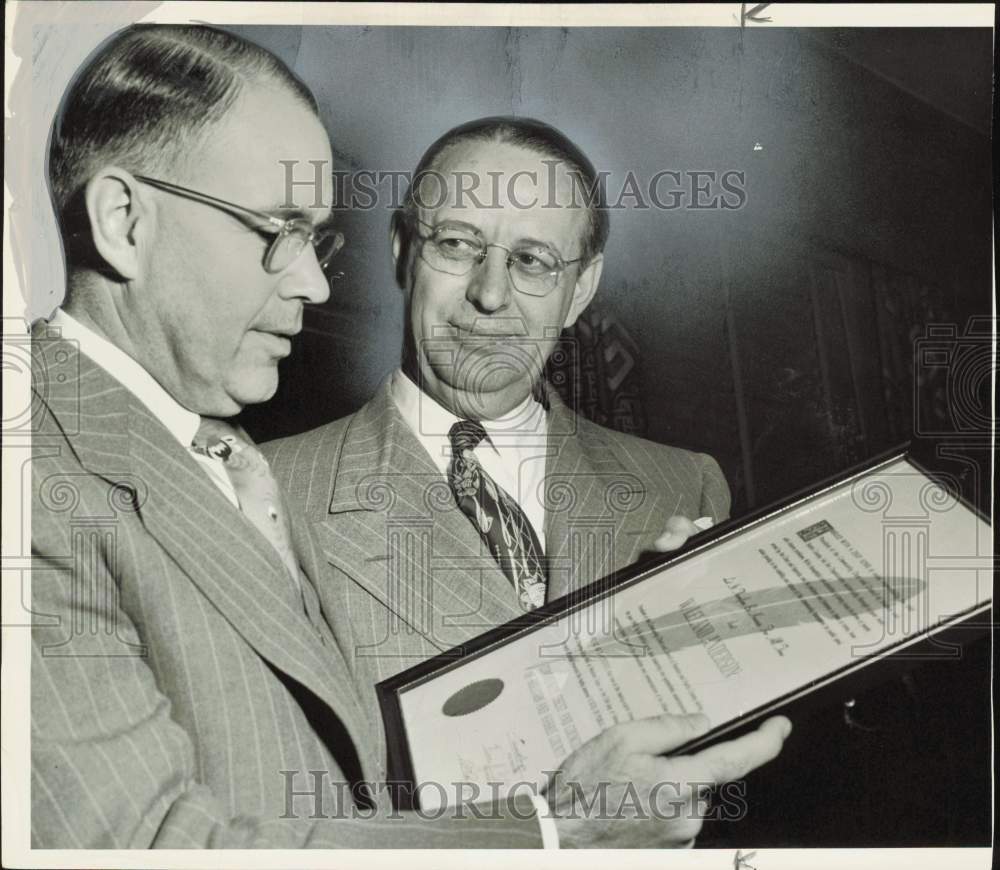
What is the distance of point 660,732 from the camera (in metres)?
1.94

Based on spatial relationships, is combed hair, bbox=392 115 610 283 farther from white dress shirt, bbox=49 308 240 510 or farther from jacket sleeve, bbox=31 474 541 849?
jacket sleeve, bbox=31 474 541 849

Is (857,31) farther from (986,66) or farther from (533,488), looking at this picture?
(533,488)

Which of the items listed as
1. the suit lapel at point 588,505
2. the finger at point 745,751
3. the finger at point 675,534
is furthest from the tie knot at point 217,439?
the finger at point 745,751

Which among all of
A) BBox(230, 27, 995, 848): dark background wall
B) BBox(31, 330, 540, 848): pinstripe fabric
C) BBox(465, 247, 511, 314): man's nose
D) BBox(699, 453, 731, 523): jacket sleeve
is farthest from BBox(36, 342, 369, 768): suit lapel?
BBox(699, 453, 731, 523): jacket sleeve

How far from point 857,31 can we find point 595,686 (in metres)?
1.54

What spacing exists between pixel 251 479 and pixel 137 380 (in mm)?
304

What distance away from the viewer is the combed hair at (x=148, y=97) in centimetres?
199

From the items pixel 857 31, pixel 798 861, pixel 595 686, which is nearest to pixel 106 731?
pixel 595 686

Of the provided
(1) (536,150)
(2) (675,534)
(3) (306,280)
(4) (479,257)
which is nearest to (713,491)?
(2) (675,534)

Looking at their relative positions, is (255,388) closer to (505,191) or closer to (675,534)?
(505,191)

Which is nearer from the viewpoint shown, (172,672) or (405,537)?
(172,672)

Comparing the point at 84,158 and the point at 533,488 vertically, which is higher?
the point at 84,158

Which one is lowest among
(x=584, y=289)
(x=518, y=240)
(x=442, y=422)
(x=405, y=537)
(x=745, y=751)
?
(x=745, y=751)

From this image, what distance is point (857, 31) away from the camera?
2.19 m
